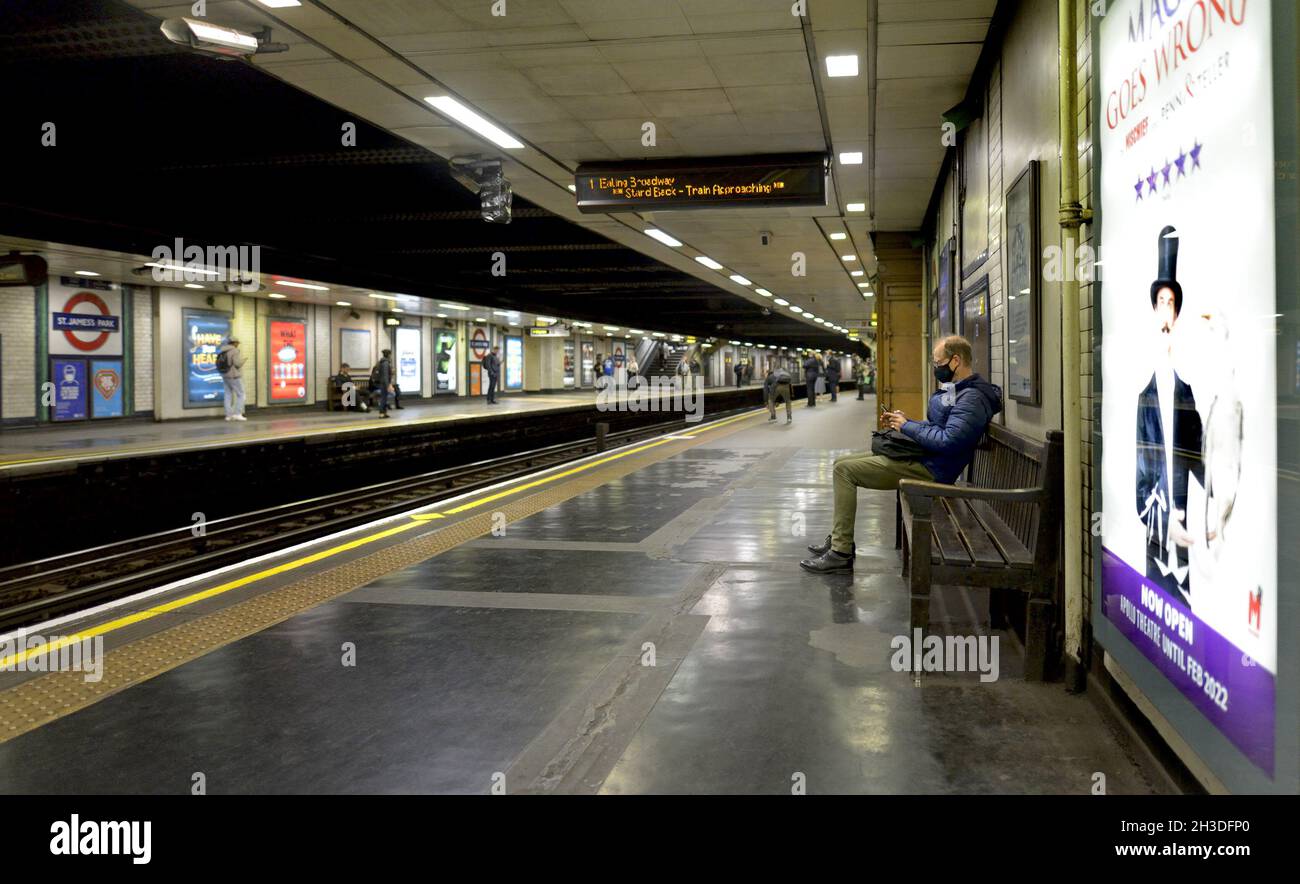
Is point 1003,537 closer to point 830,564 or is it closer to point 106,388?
point 830,564

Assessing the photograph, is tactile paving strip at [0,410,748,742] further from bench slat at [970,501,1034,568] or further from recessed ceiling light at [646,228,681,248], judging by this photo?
recessed ceiling light at [646,228,681,248]

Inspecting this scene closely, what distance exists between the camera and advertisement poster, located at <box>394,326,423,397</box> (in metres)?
30.3

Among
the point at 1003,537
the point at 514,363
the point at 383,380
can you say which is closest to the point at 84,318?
the point at 383,380

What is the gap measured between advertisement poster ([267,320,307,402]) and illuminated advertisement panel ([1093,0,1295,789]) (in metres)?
24.0

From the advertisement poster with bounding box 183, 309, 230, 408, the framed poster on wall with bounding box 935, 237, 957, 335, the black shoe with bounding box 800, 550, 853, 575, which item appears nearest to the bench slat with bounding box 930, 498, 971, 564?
the black shoe with bounding box 800, 550, 853, 575

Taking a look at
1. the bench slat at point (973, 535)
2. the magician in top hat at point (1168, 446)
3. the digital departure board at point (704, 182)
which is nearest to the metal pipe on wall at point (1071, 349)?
the bench slat at point (973, 535)

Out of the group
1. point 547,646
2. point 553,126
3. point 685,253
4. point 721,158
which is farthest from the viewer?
point 685,253

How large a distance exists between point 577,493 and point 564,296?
21.4 meters

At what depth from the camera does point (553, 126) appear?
8930 mm

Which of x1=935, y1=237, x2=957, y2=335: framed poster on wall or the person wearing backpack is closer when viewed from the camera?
x1=935, y1=237, x2=957, y2=335: framed poster on wall

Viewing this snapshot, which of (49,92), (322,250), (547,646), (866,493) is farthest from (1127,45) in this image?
(322,250)

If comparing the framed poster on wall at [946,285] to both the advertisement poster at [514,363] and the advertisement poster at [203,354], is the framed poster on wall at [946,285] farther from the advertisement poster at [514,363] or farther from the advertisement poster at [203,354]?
the advertisement poster at [514,363]

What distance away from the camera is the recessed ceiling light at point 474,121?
26.8ft
